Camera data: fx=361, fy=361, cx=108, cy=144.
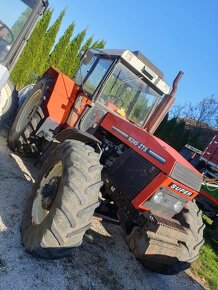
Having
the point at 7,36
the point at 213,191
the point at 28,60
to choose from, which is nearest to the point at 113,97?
the point at 7,36

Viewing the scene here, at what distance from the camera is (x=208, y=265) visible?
21.6ft

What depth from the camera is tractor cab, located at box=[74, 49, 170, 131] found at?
5.29m

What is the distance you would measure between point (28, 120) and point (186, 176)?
118 inches

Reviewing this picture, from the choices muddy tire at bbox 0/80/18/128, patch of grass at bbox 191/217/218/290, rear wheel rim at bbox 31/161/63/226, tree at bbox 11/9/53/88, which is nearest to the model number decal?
rear wheel rim at bbox 31/161/63/226

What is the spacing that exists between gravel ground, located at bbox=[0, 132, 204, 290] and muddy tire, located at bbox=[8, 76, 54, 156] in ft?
0.78

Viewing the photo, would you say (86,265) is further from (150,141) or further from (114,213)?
(150,141)

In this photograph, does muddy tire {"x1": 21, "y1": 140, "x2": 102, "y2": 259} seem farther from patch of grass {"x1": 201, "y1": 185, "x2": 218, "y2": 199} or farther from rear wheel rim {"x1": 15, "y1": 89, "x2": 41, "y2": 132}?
patch of grass {"x1": 201, "y1": 185, "x2": 218, "y2": 199}

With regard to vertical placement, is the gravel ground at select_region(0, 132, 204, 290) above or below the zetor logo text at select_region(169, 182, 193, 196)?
below

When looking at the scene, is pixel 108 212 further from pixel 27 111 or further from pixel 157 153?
pixel 27 111

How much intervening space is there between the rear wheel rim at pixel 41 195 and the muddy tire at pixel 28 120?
161cm

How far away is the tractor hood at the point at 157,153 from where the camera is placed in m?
4.08

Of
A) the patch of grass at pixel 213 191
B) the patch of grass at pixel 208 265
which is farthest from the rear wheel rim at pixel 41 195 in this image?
the patch of grass at pixel 213 191

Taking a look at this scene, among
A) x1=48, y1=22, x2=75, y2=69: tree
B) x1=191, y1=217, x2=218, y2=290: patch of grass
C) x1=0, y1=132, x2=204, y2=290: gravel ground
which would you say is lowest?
x1=0, y1=132, x2=204, y2=290: gravel ground

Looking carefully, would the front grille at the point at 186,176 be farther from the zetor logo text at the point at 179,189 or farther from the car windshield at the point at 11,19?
the car windshield at the point at 11,19
